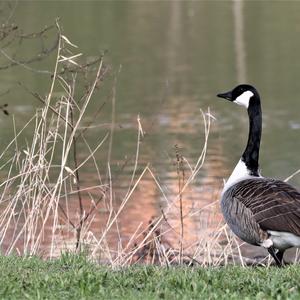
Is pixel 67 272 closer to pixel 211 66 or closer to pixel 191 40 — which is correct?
pixel 211 66

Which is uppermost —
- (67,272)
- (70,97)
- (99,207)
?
(70,97)

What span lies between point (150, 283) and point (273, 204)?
7.18ft

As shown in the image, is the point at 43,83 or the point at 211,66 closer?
the point at 43,83

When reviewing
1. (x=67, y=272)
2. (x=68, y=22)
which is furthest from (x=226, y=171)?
(x=68, y=22)

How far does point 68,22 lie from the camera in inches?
1604

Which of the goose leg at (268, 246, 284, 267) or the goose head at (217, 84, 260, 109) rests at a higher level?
the goose head at (217, 84, 260, 109)

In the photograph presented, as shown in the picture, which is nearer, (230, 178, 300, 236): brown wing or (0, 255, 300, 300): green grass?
(0, 255, 300, 300): green grass

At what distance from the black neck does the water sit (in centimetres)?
76

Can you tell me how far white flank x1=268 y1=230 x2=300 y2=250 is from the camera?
7.30 meters

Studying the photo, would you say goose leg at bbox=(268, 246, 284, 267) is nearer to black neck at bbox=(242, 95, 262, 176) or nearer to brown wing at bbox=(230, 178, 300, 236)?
brown wing at bbox=(230, 178, 300, 236)

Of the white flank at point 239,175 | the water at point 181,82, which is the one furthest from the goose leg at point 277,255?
the water at point 181,82

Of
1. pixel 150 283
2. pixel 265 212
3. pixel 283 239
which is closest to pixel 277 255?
pixel 283 239

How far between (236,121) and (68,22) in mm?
22246

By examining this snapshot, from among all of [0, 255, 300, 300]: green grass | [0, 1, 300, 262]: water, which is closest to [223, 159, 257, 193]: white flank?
[0, 1, 300, 262]: water
